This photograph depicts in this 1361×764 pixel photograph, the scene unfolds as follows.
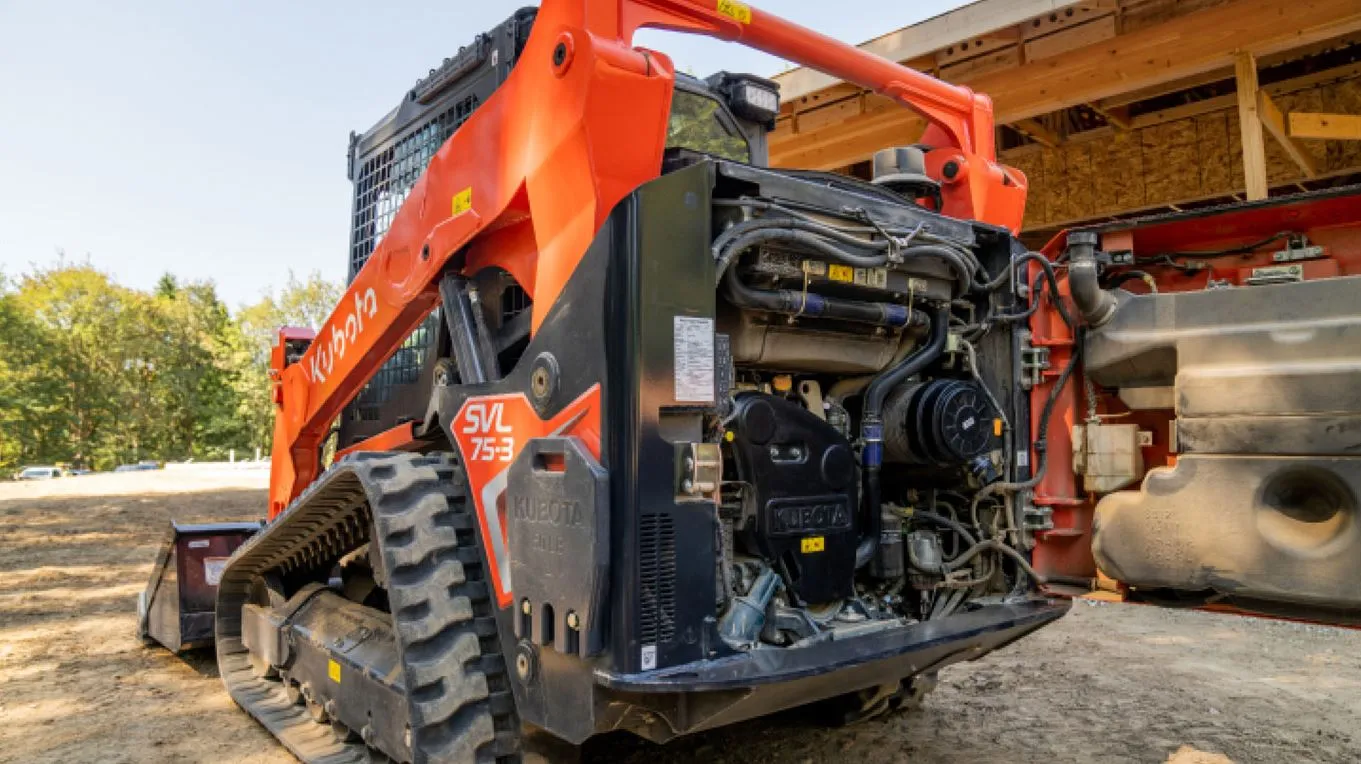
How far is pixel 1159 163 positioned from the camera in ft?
30.0

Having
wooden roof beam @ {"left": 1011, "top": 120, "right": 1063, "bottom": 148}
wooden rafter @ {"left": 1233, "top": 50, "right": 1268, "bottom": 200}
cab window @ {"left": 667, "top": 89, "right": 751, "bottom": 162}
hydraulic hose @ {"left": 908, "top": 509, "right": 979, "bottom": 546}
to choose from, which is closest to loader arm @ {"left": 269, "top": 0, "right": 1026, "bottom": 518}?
cab window @ {"left": 667, "top": 89, "right": 751, "bottom": 162}

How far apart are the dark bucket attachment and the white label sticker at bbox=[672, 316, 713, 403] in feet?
11.7

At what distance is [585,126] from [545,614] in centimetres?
135

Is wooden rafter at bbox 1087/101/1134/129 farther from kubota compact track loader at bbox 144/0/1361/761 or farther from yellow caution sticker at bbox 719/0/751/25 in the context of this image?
yellow caution sticker at bbox 719/0/751/25

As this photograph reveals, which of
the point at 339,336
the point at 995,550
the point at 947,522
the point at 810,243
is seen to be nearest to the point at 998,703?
Result: the point at 995,550

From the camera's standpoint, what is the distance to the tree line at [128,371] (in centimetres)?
3716

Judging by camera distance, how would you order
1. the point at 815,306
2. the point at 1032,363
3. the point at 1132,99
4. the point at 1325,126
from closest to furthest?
the point at 815,306, the point at 1032,363, the point at 1325,126, the point at 1132,99

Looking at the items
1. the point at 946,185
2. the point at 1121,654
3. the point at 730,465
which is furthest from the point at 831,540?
the point at 1121,654

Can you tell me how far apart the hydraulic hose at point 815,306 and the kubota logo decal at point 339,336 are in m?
1.68

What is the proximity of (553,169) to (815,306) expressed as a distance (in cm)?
93

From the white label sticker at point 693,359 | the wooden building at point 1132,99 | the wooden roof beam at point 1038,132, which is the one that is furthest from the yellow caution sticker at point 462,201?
the wooden roof beam at point 1038,132

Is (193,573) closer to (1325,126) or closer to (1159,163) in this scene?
(1325,126)

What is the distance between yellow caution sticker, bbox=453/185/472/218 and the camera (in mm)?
3129

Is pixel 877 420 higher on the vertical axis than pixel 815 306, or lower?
lower
